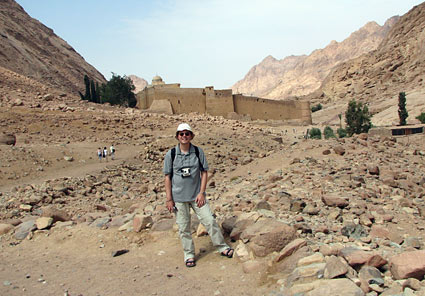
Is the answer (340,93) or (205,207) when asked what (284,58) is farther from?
(205,207)

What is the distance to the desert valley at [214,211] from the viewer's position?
3.46 metres

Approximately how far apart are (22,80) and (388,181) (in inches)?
1117

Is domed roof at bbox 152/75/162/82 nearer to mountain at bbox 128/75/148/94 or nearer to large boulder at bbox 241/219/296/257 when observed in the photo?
large boulder at bbox 241/219/296/257

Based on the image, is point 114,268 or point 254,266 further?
point 114,268

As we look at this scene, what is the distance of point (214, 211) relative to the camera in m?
5.91

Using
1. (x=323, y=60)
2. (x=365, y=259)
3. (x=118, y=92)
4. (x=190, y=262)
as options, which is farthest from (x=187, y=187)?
(x=323, y=60)

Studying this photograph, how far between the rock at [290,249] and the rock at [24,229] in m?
3.87

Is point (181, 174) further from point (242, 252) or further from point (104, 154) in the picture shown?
point (104, 154)

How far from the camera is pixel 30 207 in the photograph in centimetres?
830

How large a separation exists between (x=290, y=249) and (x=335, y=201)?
2225 mm

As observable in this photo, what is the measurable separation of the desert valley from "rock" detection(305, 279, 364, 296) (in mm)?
11

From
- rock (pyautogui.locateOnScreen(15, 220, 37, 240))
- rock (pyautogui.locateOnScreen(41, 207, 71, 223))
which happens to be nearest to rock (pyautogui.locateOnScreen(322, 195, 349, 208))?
rock (pyautogui.locateOnScreen(41, 207, 71, 223))

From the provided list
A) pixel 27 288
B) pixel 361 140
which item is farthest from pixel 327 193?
pixel 361 140

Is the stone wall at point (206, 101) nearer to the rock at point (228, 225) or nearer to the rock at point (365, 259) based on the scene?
the rock at point (228, 225)
